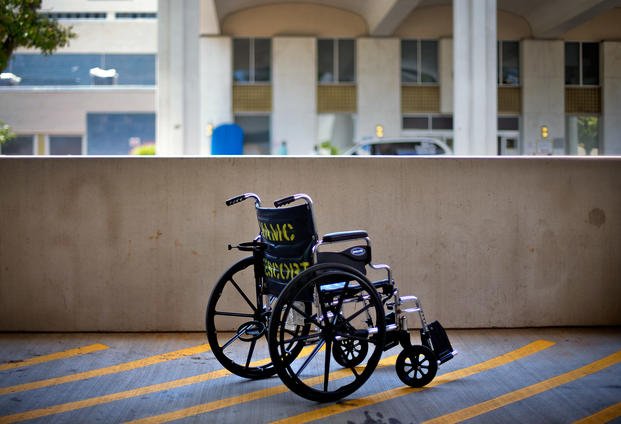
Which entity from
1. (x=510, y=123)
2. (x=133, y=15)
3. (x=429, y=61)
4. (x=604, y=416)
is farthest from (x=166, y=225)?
(x=133, y=15)

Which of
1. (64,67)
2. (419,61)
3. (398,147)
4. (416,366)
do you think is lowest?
(416,366)

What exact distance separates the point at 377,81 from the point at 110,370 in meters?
27.7

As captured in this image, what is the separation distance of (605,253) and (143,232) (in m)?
3.45

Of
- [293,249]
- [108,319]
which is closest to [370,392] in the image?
[293,249]

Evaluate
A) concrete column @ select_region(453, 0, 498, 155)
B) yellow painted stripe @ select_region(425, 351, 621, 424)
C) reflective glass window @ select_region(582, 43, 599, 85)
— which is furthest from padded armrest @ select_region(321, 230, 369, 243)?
reflective glass window @ select_region(582, 43, 599, 85)

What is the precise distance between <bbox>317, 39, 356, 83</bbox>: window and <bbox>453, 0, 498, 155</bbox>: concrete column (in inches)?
390

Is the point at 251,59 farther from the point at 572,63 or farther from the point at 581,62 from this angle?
the point at 581,62

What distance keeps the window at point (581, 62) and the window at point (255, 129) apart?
13.0 m

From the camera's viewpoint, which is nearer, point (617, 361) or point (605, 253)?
point (617, 361)

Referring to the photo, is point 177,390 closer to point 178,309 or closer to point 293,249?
point 293,249

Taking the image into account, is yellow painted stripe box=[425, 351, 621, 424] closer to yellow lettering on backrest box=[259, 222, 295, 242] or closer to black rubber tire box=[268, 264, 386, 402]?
black rubber tire box=[268, 264, 386, 402]

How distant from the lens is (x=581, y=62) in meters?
31.9

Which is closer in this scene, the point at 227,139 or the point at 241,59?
the point at 227,139

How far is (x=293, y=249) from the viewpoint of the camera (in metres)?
3.79
